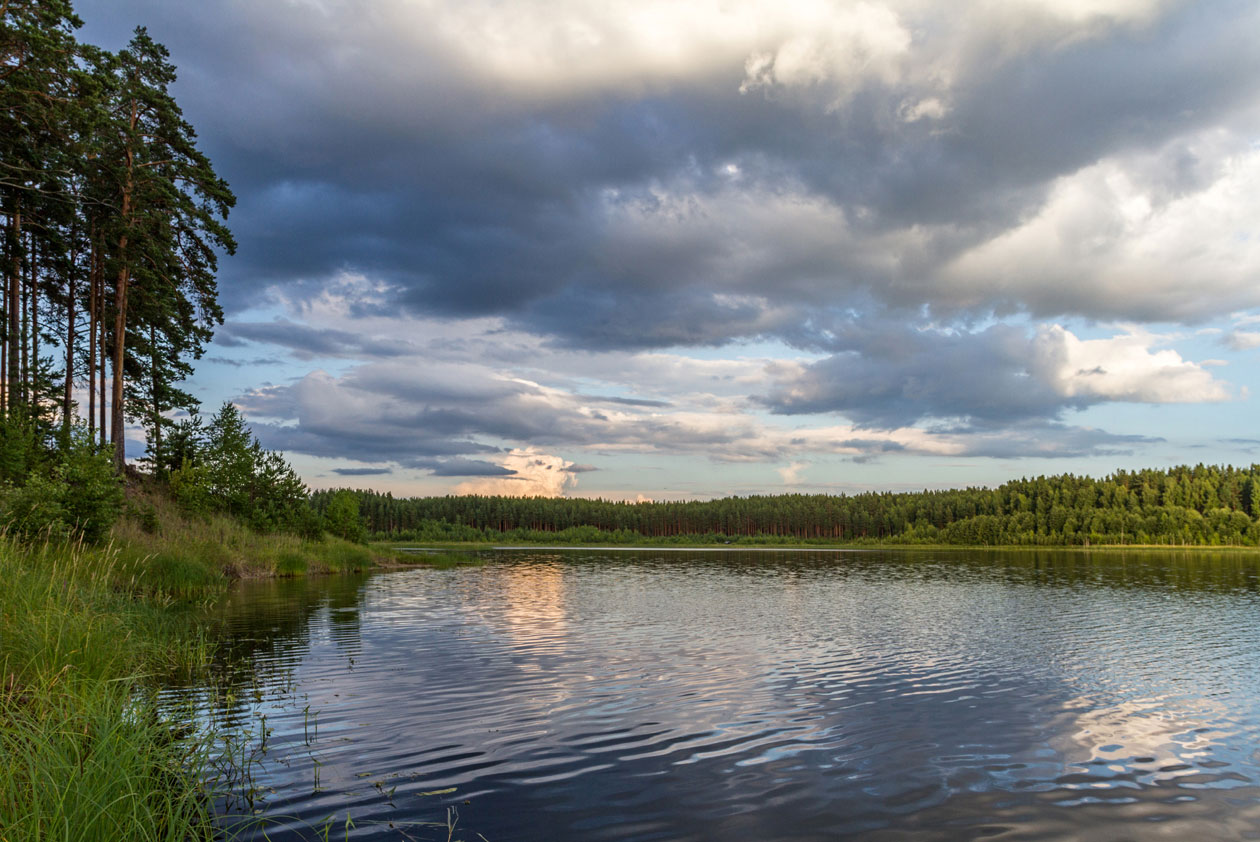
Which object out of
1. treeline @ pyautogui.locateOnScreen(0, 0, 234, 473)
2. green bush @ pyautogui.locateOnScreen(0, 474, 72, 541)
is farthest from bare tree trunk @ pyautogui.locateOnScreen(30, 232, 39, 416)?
green bush @ pyautogui.locateOnScreen(0, 474, 72, 541)

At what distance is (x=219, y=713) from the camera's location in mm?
14586

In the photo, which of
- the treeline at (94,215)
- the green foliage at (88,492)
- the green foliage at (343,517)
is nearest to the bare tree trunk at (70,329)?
the treeline at (94,215)

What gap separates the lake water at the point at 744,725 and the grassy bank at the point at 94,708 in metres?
1.38

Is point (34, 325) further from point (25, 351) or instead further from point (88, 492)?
point (88, 492)

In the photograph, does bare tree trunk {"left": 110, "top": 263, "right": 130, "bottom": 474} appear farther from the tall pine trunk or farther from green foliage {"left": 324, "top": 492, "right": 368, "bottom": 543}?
green foliage {"left": 324, "top": 492, "right": 368, "bottom": 543}

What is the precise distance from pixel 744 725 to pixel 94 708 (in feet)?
36.5

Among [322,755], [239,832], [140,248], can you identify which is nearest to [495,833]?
[239,832]

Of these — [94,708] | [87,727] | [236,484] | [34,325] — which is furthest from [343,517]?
[87,727]

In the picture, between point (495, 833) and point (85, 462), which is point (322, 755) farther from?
point (85, 462)

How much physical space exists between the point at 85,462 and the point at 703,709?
31.2 m

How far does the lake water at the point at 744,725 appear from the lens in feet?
33.7

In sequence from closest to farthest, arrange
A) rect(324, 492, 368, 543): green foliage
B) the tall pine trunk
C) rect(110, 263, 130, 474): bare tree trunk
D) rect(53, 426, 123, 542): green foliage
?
rect(53, 426, 123, 542): green foliage → the tall pine trunk → rect(110, 263, 130, 474): bare tree trunk → rect(324, 492, 368, 543): green foliage

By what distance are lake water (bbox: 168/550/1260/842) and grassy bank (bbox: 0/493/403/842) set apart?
1.38m

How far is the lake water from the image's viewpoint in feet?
33.7
